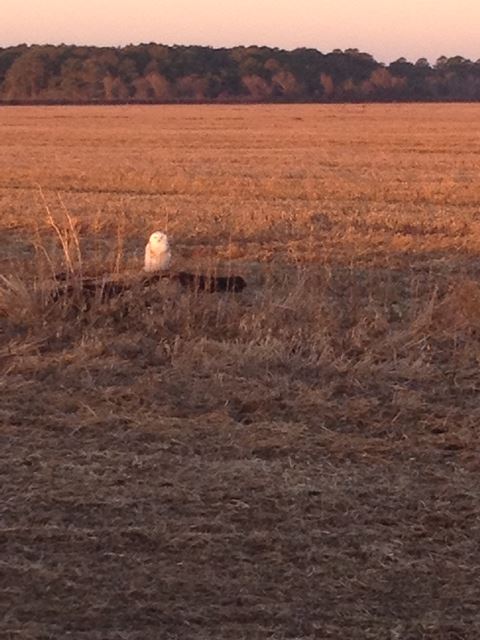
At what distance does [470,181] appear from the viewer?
810 inches

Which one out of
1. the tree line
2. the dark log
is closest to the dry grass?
the dark log

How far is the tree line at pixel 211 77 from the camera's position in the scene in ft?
286

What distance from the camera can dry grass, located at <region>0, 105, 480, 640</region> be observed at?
3.72 m

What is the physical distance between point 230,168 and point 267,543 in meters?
20.2

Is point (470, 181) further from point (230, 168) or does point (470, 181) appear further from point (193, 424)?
point (193, 424)

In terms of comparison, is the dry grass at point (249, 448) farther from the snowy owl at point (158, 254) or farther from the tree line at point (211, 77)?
the tree line at point (211, 77)

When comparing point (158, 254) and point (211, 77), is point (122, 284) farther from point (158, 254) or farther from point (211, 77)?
point (211, 77)

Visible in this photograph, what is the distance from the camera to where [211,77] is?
8925cm

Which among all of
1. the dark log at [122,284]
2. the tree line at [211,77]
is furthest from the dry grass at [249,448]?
the tree line at [211,77]

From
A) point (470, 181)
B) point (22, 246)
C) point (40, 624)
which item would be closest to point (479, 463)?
point (40, 624)

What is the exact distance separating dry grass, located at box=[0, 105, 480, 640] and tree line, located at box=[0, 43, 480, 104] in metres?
77.4

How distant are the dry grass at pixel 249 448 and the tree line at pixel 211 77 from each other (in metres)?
77.4

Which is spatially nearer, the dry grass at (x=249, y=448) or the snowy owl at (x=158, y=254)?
the dry grass at (x=249, y=448)

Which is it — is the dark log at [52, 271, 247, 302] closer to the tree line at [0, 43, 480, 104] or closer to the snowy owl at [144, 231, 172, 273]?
the snowy owl at [144, 231, 172, 273]
